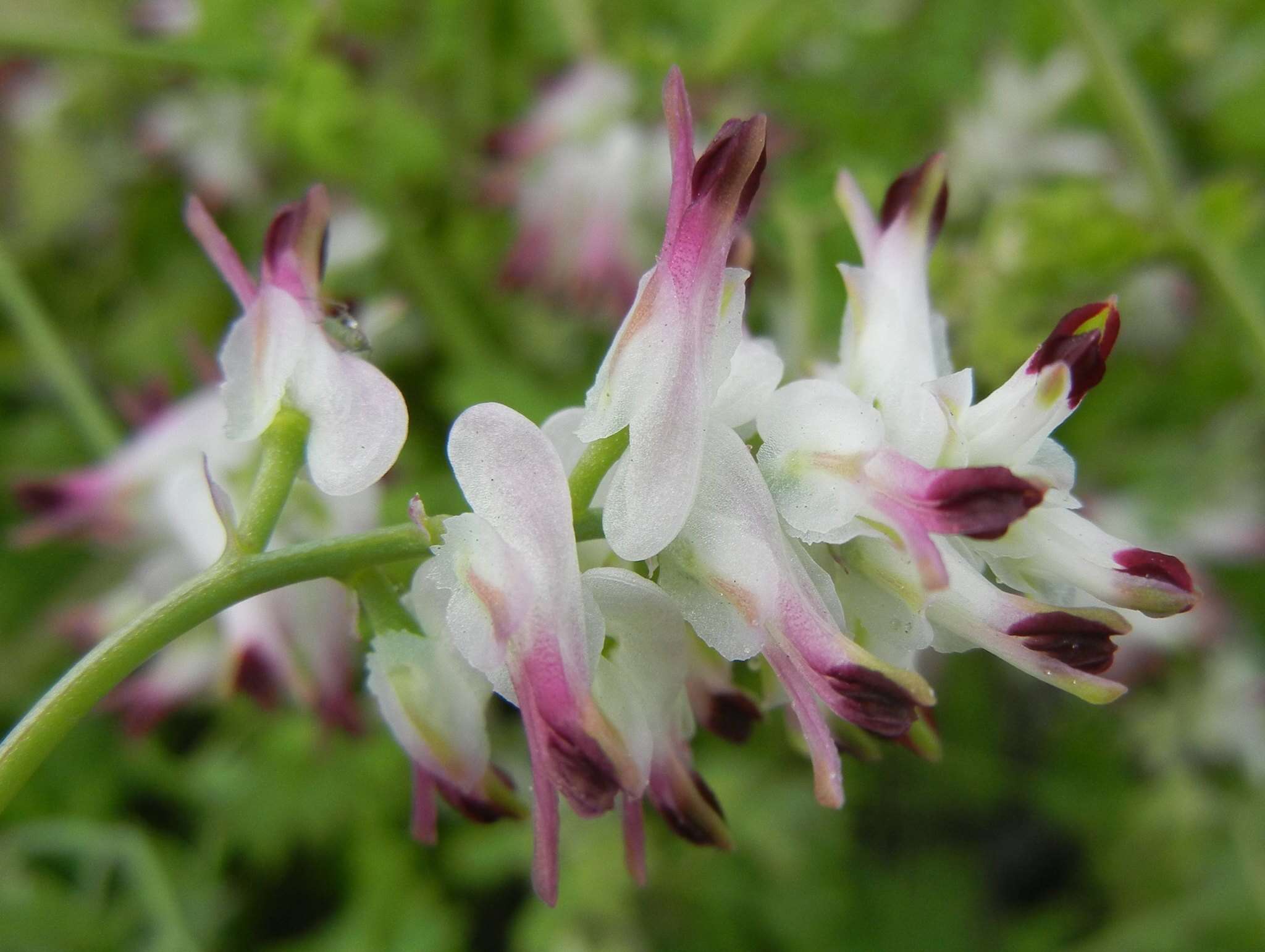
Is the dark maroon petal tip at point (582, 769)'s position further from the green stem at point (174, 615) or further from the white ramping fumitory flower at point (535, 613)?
the green stem at point (174, 615)

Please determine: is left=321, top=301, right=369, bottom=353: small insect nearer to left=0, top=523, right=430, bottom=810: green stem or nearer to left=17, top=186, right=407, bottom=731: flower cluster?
left=17, top=186, right=407, bottom=731: flower cluster

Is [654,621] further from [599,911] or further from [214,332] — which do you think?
[214,332]

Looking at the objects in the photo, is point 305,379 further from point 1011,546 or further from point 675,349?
point 1011,546

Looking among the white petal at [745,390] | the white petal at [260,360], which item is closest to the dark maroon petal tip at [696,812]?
the white petal at [745,390]

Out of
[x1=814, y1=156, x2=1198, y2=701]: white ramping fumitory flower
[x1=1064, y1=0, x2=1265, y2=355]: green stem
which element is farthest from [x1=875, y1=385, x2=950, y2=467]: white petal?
[x1=1064, y1=0, x2=1265, y2=355]: green stem

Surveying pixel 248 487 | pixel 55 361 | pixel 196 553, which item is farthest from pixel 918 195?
pixel 55 361

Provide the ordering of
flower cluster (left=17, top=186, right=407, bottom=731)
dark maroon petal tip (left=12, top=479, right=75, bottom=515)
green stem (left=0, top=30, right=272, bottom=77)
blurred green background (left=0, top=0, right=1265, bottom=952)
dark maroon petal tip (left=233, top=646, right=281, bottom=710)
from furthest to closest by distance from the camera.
A: blurred green background (left=0, top=0, right=1265, bottom=952), green stem (left=0, top=30, right=272, bottom=77), dark maroon petal tip (left=12, top=479, right=75, bottom=515), dark maroon petal tip (left=233, top=646, right=281, bottom=710), flower cluster (left=17, top=186, right=407, bottom=731)
